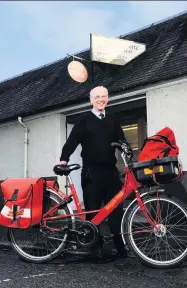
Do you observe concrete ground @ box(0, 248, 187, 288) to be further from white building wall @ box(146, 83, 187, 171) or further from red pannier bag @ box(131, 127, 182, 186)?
white building wall @ box(146, 83, 187, 171)

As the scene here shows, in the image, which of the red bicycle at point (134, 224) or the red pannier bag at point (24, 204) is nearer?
the red bicycle at point (134, 224)

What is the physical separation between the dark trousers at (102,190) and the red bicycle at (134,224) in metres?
0.20

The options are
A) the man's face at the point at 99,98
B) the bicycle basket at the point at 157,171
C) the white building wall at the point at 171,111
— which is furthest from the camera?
the white building wall at the point at 171,111

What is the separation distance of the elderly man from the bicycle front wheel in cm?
50

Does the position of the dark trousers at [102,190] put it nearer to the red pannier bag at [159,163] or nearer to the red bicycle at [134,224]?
the red bicycle at [134,224]

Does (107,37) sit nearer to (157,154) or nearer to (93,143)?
(93,143)

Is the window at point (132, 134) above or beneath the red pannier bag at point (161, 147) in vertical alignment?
above

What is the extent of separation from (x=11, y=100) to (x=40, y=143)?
2.49m

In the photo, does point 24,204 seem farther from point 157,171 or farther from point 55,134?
point 55,134

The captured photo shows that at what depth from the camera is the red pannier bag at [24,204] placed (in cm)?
438

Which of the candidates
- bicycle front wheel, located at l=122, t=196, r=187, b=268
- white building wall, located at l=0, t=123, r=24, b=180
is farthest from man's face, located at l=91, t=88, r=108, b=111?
white building wall, located at l=0, t=123, r=24, b=180

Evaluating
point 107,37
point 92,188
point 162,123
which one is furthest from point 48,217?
point 107,37

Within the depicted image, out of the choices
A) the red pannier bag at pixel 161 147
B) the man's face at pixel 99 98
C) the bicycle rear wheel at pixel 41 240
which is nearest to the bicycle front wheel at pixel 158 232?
the red pannier bag at pixel 161 147

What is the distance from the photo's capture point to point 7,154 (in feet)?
37.7
